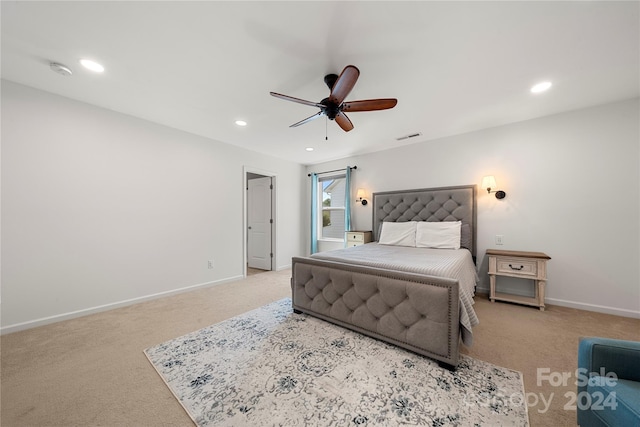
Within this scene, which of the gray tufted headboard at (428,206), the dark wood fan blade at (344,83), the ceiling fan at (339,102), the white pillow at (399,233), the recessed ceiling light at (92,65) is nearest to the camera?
the dark wood fan blade at (344,83)

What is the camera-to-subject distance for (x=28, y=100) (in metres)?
2.32

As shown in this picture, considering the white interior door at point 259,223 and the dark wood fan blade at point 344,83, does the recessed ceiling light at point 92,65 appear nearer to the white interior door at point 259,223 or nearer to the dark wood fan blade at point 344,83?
the dark wood fan blade at point 344,83

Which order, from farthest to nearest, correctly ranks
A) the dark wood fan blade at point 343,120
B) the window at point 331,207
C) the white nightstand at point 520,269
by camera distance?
the window at point 331,207
the white nightstand at point 520,269
the dark wood fan blade at point 343,120

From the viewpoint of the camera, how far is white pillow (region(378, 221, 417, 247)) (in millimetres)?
3609

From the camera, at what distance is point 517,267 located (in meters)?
2.94

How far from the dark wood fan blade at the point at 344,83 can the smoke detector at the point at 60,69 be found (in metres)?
2.41

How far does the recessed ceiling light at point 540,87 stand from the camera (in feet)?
7.50

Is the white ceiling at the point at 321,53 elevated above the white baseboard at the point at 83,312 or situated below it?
above

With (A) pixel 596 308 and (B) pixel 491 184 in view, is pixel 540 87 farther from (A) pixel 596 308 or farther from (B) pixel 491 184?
(A) pixel 596 308

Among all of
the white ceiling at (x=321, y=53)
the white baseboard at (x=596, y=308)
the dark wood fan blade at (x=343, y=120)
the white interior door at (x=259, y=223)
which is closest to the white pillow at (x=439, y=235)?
the white baseboard at (x=596, y=308)

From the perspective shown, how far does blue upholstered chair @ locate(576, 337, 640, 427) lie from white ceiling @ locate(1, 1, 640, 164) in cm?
201

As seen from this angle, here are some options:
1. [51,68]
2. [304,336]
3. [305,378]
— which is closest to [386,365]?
[305,378]

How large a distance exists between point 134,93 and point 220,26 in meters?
1.56

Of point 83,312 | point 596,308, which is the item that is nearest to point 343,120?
point 83,312
